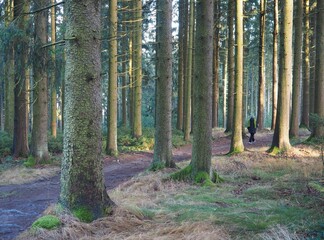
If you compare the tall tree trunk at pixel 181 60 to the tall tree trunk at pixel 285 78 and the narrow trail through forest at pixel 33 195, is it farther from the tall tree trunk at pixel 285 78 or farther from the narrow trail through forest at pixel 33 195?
the tall tree trunk at pixel 285 78

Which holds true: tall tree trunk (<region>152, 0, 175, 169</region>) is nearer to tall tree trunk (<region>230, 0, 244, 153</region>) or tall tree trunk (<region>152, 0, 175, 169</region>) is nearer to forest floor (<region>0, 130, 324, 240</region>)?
forest floor (<region>0, 130, 324, 240</region>)

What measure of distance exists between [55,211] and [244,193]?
420cm

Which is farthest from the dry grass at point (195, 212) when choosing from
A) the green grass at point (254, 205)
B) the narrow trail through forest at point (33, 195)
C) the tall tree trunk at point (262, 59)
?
the tall tree trunk at point (262, 59)

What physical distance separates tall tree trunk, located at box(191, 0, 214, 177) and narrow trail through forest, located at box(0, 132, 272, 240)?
2.80 m

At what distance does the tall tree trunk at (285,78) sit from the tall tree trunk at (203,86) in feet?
19.6

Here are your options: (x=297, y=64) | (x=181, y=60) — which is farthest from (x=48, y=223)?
(x=181, y=60)

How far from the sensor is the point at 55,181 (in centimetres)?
1112

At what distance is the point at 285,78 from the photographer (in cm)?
1407

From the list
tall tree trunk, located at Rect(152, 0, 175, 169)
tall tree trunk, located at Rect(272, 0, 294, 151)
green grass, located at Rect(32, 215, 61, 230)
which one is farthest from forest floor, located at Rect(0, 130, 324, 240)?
tall tree trunk, located at Rect(152, 0, 175, 169)

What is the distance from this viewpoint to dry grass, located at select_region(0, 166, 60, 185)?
11.1m

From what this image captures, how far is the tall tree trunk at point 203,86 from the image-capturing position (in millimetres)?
8992

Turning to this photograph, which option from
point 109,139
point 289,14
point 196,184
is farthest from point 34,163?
point 289,14

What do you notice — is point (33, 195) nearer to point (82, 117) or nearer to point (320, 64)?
point (82, 117)

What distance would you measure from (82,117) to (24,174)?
7.17 meters
